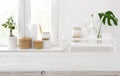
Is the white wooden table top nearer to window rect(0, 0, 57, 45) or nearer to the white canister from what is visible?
Answer: the white canister

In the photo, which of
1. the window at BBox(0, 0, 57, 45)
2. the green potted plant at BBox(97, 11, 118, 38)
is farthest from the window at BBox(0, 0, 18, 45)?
the green potted plant at BBox(97, 11, 118, 38)

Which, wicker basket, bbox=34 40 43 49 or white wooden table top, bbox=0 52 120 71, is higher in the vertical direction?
wicker basket, bbox=34 40 43 49

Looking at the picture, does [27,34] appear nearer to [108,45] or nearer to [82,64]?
[82,64]

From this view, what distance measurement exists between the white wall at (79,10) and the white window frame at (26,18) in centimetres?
5

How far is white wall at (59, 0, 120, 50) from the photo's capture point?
2.35 metres

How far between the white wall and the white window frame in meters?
0.05

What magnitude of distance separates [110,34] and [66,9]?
1.53 ft

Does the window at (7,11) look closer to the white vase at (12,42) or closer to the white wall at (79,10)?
the white vase at (12,42)

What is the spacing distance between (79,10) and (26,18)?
51 cm

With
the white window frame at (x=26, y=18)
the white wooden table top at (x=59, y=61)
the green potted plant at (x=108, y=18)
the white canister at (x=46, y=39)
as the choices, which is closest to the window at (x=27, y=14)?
the white window frame at (x=26, y=18)

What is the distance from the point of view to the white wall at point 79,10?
2.35m

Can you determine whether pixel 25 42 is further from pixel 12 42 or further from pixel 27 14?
pixel 27 14

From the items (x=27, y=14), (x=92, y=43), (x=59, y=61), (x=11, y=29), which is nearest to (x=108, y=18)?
(x=92, y=43)

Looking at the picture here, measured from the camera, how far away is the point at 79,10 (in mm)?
2361
